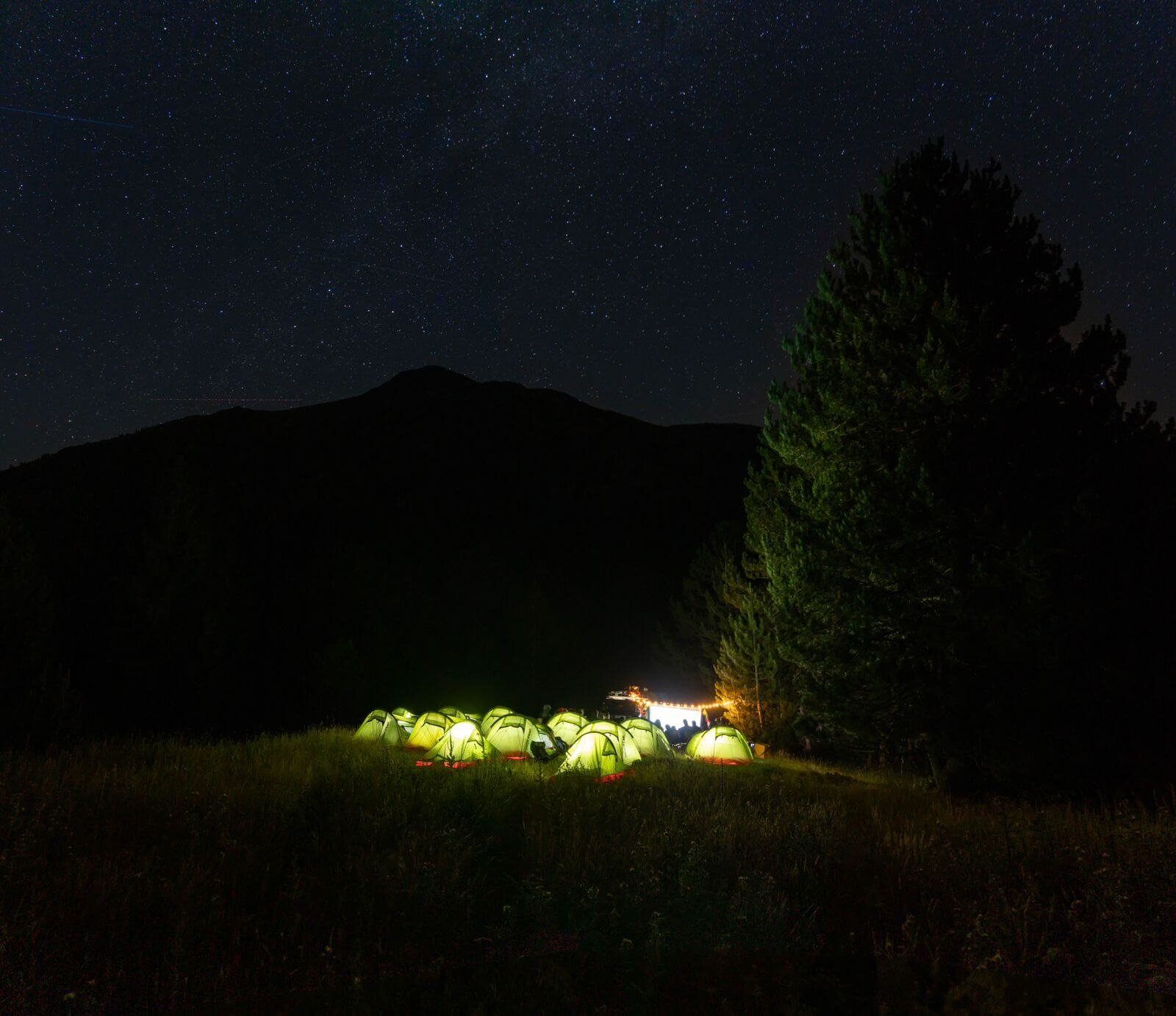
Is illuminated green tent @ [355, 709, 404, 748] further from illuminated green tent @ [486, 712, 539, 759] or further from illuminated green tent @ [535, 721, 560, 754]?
illuminated green tent @ [535, 721, 560, 754]

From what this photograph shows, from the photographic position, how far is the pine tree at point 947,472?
10.3 meters

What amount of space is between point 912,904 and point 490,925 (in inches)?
114

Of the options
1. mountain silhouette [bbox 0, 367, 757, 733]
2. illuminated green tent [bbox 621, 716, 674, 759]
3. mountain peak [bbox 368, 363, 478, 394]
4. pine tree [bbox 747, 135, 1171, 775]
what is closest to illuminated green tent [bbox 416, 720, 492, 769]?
illuminated green tent [bbox 621, 716, 674, 759]

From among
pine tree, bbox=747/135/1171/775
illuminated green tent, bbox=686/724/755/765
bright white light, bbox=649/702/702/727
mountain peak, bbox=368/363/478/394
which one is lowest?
bright white light, bbox=649/702/702/727

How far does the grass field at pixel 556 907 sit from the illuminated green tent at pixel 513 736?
330 inches

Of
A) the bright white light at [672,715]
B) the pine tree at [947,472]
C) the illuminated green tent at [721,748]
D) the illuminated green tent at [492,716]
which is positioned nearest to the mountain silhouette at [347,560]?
the illuminated green tent at [492,716]

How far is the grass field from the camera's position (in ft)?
12.5

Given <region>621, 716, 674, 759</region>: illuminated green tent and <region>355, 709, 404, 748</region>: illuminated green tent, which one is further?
<region>355, 709, 404, 748</region>: illuminated green tent

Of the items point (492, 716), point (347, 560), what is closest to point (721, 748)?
point (492, 716)

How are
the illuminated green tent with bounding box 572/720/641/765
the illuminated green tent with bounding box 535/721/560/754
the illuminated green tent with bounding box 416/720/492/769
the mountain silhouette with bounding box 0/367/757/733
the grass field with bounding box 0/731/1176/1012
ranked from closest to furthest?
1. the grass field with bounding box 0/731/1176/1012
2. the illuminated green tent with bounding box 572/720/641/765
3. the illuminated green tent with bounding box 416/720/492/769
4. the illuminated green tent with bounding box 535/721/560/754
5. the mountain silhouette with bounding box 0/367/757/733

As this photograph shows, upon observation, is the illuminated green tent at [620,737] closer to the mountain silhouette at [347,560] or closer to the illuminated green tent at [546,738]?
the illuminated green tent at [546,738]

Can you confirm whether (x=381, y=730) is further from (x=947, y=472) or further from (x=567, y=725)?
(x=947, y=472)

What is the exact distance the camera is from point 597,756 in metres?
13.2

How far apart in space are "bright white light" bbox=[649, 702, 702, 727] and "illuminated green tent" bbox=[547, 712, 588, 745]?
1696 cm
